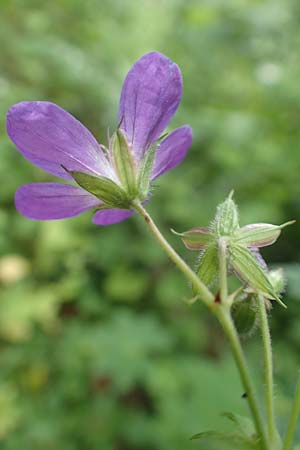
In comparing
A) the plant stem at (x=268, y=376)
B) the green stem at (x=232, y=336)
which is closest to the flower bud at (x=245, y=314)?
the plant stem at (x=268, y=376)

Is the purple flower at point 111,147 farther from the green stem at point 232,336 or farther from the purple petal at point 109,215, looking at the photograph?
the green stem at point 232,336

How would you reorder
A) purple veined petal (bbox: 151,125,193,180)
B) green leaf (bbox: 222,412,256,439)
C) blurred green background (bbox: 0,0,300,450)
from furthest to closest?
1. blurred green background (bbox: 0,0,300,450)
2. purple veined petal (bbox: 151,125,193,180)
3. green leaf (bbox: 222,412,256,439)

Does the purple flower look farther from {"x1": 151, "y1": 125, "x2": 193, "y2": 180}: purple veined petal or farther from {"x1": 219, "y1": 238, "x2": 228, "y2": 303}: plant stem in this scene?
{"x1": 219, "y1": 238, "x2": 228, "y2": 303}: plant stem

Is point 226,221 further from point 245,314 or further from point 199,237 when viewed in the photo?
point 245,314

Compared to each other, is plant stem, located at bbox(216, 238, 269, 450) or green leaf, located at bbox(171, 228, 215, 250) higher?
green leaf, located at bbox(171, 228, 215, 250)

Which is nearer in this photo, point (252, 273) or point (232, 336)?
point (232, 336)

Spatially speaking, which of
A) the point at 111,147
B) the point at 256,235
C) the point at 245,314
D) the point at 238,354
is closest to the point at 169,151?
the point at 111,147

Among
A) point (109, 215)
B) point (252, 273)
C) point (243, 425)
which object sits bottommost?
point (243, 425)

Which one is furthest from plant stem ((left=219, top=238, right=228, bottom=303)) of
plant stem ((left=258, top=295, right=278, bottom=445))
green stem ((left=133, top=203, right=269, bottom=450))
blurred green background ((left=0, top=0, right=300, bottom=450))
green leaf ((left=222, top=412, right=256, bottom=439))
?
blurred green background ((left=0, top=0, right=300, bottom=450))

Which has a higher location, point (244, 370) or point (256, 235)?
point (256, 235)
